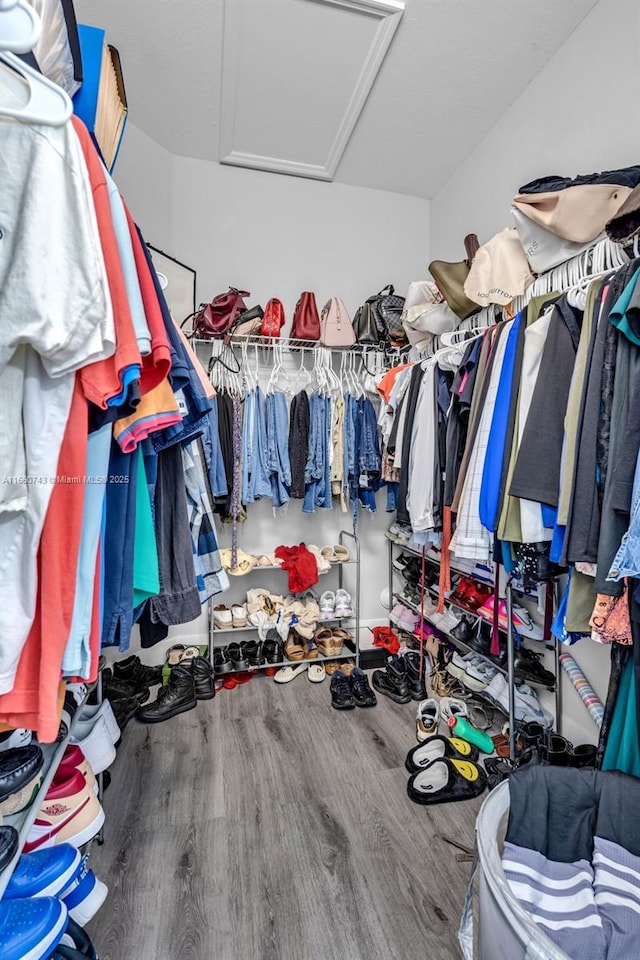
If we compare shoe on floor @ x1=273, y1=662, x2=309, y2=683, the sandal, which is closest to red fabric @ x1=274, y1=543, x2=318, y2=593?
the sandal

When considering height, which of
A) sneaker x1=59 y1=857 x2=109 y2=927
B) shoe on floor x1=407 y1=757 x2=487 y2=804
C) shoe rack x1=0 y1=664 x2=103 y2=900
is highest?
shoe rack x1=0 y1=664 x2=103 y2=900

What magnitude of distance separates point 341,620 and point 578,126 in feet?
9.31

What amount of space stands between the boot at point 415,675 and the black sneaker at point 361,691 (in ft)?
0.75

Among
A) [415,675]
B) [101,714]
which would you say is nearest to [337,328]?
[415,675]

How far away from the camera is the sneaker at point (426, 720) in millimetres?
2098

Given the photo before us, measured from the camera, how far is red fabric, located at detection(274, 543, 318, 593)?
2.73m

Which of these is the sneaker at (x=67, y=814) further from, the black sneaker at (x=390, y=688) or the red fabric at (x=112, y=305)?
the black sneaker at (x=390, y=688)

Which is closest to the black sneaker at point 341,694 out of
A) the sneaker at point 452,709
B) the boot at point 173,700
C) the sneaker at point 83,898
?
the sneaker at point 452,709

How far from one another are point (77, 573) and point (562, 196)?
1764mm

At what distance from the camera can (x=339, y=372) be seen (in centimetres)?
304

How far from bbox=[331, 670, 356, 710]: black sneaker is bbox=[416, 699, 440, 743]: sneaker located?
0.36 m

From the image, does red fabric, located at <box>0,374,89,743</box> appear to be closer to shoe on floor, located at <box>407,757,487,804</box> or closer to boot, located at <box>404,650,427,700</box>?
shoe on floor, located at <box>407,757,487,804</box>

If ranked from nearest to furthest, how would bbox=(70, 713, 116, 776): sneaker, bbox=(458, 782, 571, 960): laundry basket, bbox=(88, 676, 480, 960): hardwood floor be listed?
bbox=(458, 782, 571, 960): laundry basket → bbox=(88, 676, 480, 960): hardwood floor → bbox=(70, 713, 116, 776): sneaker

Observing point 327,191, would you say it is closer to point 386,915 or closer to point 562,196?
point 562,196
